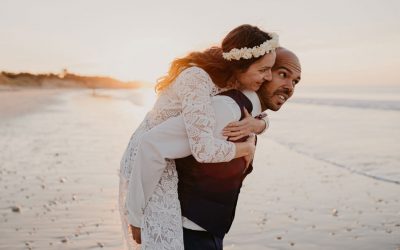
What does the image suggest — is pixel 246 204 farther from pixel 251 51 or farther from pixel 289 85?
pixel 251 51

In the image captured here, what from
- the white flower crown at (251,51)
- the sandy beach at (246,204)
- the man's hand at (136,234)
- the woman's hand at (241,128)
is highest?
the white flower crown at (251,51)

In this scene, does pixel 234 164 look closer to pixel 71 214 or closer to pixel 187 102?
pixel 187 102

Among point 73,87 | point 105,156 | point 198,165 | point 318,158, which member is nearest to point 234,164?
point 198,165

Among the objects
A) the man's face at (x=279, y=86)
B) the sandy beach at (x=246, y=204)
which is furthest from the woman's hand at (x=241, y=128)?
the sandy beach at (x=246, y=204)

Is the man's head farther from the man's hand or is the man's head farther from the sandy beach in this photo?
the sandy beach

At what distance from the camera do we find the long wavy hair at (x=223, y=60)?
8.06 ft

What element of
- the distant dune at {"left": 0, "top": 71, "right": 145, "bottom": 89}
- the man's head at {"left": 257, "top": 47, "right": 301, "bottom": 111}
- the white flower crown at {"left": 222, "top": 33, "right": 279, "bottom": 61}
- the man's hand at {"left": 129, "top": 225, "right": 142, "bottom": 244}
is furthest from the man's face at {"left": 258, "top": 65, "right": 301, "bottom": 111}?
the distant dune at {"left": 0, "top": 71, "right": 145, "bottom": 89}

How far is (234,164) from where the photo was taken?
97.0 inches

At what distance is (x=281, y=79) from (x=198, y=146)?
800mm

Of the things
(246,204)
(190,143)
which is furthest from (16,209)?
(190,143)

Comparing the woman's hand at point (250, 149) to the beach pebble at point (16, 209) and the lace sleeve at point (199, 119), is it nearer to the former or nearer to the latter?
the lace sleeve at point (199, 119)

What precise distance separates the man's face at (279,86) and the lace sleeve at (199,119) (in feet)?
1.83

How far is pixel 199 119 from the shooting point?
2.21m

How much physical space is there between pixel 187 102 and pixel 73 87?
138462mm
